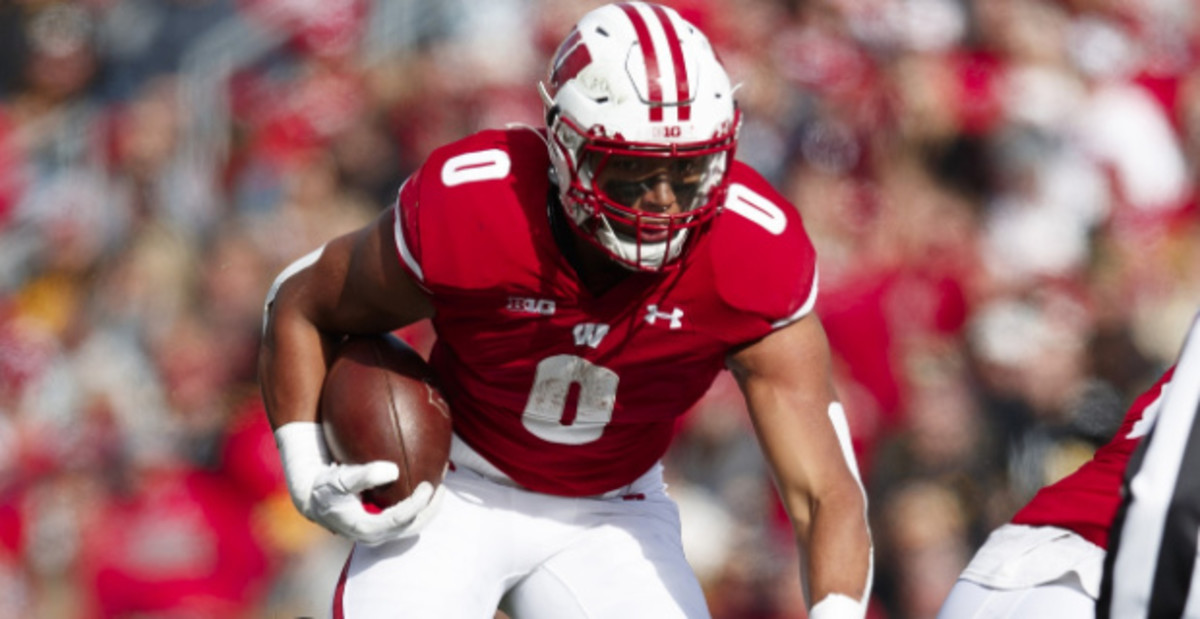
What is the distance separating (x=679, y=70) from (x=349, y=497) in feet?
3.32

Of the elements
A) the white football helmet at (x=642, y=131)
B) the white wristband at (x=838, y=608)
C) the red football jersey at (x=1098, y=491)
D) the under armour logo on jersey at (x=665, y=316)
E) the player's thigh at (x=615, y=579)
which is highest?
the white football helmet at (x=642, y=131)

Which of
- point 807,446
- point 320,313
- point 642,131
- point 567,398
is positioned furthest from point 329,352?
point 807,446

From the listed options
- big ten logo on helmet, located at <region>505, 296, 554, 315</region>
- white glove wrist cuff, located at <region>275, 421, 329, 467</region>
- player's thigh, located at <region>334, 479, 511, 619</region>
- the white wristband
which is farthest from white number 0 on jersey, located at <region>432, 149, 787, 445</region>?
the white wristband

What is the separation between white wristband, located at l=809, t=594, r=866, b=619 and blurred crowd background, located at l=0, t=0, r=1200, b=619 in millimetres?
2053

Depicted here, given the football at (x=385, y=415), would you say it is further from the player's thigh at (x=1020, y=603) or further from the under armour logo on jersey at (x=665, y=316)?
the player's thigh at (x=1020, y=603)

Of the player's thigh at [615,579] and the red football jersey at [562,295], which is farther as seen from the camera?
the player's thigh at [615,579]

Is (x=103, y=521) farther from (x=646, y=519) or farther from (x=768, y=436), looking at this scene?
(x=768, y=436)

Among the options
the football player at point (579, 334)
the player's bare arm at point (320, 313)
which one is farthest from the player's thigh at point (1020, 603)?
the player's bare arm at point (320, 313)

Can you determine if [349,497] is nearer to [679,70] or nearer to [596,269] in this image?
[596,269]

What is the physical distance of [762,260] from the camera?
292 cm

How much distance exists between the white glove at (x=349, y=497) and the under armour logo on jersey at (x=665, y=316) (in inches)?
21.4

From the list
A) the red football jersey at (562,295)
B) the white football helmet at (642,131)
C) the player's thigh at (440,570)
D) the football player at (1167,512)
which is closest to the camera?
the football player at (1167,512)

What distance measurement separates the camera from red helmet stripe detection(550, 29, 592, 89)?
2930mm

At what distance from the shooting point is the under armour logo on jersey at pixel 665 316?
9.67 ft
